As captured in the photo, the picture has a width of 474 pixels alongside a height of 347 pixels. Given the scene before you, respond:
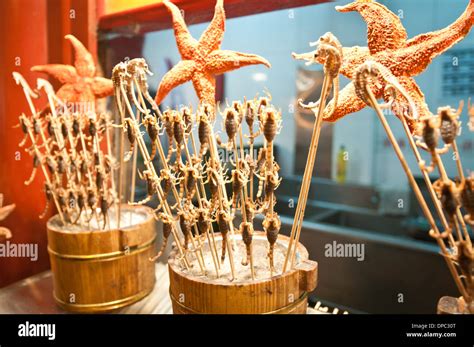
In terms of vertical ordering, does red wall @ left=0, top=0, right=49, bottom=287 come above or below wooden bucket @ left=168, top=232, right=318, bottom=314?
above

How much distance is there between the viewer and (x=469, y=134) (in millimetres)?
1374

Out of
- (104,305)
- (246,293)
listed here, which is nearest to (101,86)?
(104,305)

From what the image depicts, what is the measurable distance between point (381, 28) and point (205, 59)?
2.13 feet

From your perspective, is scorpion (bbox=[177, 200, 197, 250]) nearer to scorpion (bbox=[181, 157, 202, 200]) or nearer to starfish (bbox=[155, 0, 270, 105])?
scorpion (bbox=[181, 157, 202, 200])

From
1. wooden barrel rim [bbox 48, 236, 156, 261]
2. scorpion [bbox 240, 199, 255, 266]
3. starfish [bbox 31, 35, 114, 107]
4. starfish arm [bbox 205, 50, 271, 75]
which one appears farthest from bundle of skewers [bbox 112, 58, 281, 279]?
starfish [bbox 31, 35, 114, 107]

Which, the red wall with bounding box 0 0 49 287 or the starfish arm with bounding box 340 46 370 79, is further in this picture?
the red wall with bounding box 0 0 49 287

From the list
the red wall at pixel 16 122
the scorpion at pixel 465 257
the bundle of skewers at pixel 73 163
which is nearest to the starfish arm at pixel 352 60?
the scorpion at pixel 465 257

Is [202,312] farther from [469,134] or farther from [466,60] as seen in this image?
[466,60]

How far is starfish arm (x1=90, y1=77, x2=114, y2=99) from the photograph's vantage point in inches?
72.6

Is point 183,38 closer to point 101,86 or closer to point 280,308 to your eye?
point 101,86

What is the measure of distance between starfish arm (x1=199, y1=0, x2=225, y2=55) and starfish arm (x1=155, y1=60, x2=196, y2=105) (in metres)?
0.08

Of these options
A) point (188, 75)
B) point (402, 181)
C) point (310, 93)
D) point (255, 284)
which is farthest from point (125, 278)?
point (402, 181)

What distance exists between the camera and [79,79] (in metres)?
1.85

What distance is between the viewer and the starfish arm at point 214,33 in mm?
1495
